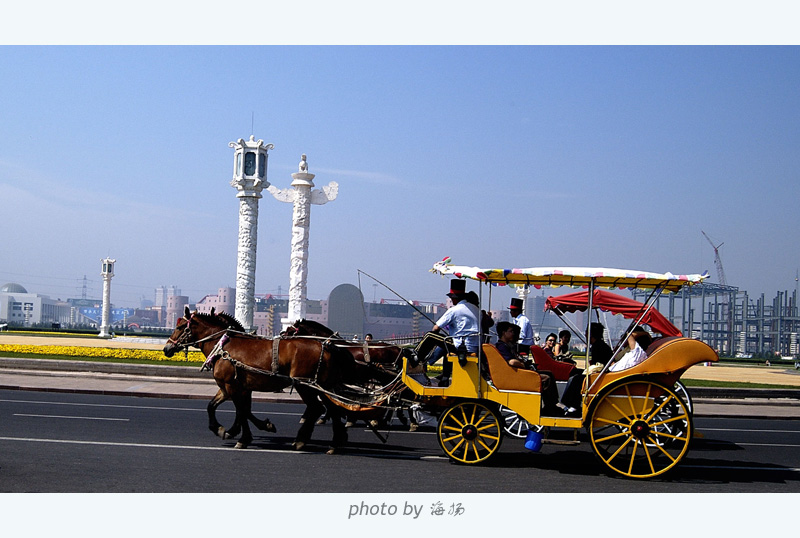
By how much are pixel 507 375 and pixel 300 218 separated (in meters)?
22.3

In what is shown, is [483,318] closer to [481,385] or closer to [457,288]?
[457,288]

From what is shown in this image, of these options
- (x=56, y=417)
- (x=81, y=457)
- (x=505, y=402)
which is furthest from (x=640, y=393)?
(x=56, y=417)

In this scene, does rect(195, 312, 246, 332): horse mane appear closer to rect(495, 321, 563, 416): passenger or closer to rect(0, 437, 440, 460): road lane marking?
rect(0, 437, 440, 460): road lane marking

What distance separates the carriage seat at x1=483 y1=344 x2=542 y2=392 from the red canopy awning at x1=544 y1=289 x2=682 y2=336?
14.5ft

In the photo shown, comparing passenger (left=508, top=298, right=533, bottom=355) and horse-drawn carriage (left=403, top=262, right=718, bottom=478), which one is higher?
passenger (left=508, top=298, right=533, bottom=355)

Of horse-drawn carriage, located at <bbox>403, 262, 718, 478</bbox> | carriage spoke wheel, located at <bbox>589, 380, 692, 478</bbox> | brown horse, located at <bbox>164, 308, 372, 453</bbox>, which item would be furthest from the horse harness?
carriage spoke wheel, located at <bbox>589, 380, 692, 478</bbox>

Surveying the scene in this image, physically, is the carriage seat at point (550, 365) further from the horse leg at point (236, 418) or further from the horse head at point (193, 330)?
the horse head at point (193, 330)

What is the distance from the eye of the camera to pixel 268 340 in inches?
396

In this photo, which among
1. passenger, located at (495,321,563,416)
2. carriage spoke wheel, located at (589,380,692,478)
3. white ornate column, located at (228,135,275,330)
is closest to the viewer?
carriage spoke wheel, located at (589,380,692,478)

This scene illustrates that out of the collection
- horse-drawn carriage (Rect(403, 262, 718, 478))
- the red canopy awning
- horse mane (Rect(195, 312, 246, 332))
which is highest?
the red canopy awning

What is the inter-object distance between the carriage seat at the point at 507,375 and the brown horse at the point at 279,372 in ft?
7.44

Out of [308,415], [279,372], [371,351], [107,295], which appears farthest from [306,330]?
[107,295]

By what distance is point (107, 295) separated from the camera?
176ft

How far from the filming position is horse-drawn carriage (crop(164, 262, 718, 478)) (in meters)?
8.23
